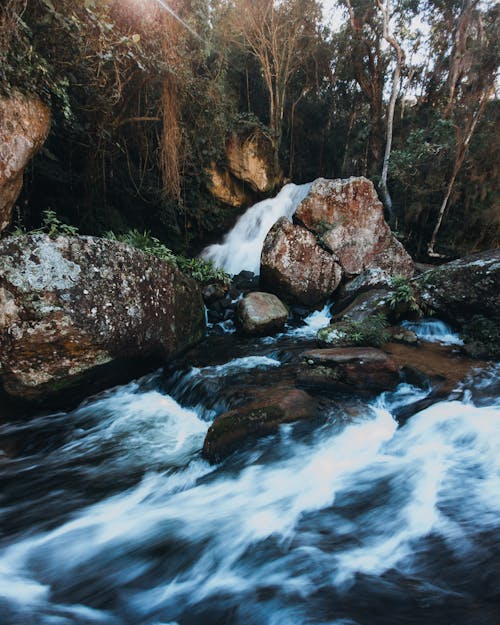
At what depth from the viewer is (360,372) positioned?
4414mm

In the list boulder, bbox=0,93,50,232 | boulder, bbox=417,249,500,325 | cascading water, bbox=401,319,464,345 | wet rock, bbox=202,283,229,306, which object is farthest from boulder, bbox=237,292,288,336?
boulder, bbox=0,93,50,232

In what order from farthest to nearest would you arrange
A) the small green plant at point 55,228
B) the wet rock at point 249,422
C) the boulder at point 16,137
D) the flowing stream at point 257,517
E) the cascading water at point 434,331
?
the cascading water at point 434,331
the small green plant at point 55,228
the boulder at point 16,137
the wet rock at point 249,422
the flowing stream at point 257,517

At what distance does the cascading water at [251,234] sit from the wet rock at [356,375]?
5.85 metres

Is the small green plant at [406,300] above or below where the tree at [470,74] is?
below

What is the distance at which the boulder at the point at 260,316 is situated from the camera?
686cm

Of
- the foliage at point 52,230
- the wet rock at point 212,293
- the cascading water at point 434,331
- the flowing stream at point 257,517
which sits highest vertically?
the foliage at point 52,230

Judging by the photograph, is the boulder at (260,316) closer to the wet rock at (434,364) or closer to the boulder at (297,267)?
the boulder at (297,267)

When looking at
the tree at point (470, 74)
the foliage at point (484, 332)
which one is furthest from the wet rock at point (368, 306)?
the tree at point (470, 74)

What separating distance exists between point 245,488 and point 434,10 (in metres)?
19.3

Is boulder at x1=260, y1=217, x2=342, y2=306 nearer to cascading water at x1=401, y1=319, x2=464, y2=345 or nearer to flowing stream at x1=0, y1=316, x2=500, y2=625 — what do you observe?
cascading water at x1=401, y1=319, x2=464, y2=345

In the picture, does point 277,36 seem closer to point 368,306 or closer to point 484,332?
point 368,306

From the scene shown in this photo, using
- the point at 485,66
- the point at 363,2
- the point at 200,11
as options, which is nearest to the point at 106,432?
the point at 200,11

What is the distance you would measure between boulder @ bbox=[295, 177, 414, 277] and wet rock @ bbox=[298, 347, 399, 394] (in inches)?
192

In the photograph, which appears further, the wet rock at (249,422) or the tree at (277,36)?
the tree at (277,36)
